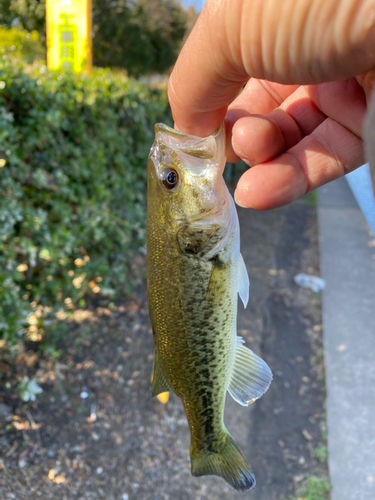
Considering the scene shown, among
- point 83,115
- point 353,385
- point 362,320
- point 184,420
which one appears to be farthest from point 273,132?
point 362,320

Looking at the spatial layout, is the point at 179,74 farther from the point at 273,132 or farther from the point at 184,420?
the point at 184,420

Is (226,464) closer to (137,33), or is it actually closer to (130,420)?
(130,420)

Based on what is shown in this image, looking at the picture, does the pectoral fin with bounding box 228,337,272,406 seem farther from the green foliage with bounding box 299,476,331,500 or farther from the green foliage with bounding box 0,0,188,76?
the green foliage with bounding box 0,0,188,76

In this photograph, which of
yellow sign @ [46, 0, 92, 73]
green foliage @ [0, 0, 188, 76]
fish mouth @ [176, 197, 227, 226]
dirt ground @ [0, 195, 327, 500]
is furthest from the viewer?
green foliage @ [0, 0, 188, 76]

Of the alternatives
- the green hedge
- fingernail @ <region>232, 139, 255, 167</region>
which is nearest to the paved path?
the green hedge

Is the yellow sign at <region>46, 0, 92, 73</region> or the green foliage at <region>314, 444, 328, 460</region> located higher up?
the yellow sign at <region>46, 0, 92, 73</region>

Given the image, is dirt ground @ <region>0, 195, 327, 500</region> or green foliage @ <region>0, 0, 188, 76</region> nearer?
dirt ground @ <region>0, 195, 327, 500</region>

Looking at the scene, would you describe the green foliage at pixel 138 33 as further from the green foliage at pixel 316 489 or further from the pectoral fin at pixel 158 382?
the green foliage at pixel 316 489
